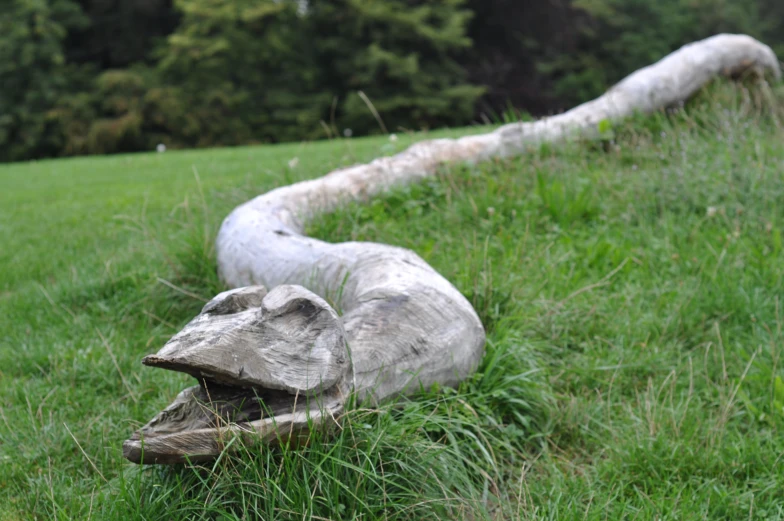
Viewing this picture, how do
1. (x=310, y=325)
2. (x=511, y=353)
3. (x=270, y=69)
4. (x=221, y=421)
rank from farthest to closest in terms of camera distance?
(x=270, y=69), (x=511, y=353), (x=310, y=325), (x=221, y=421)

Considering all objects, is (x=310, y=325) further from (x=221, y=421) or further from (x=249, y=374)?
(x=221, y=421)

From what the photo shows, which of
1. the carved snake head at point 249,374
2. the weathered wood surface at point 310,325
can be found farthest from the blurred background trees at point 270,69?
the carved snake head at point 249,374

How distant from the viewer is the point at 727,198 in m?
4.68

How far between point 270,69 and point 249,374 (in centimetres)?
2231

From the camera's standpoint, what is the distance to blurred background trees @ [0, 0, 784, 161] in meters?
20.9

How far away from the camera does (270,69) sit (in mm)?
22938

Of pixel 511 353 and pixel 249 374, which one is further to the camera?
pixel 511 353

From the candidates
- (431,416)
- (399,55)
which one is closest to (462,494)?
(431,416)

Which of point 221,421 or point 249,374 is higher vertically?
point 249,374

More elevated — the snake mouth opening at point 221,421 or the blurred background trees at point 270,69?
the snake mouth opening at point 221,421

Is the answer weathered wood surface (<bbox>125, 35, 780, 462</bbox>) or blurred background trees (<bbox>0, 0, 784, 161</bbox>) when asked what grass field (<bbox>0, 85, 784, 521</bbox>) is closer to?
weathered wood surface (<bbox>125, 35, 780, 462</bbox>)

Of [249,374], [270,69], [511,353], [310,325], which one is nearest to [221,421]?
[249,374]

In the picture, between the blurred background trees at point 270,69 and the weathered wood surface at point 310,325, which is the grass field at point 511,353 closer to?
the weathered wood surface at point 310,325

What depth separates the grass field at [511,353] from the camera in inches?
82.7
